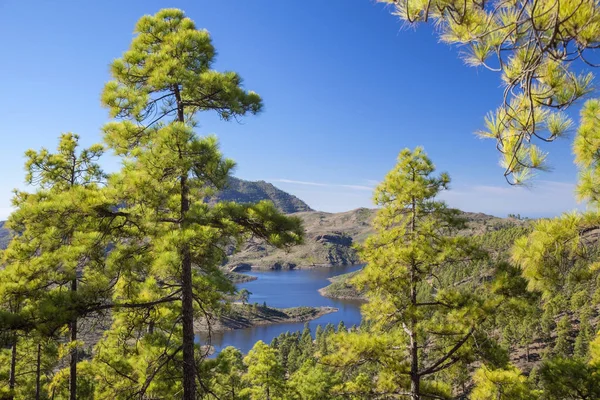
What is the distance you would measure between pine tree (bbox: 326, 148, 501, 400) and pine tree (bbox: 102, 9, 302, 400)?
10.8ft

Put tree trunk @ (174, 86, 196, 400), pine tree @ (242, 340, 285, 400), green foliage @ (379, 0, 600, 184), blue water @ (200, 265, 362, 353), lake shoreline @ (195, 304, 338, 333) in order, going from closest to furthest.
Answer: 1. green foliage @ (379, 0, 600, 184)
2. tree trunk @ (174, 86, 196, 400)
3. pine tree @ (242, 340, 285, 400)
4. blue water @ (200, 265, 362, 353)
5. lake shoreline @ (195, 304, 338, 333)

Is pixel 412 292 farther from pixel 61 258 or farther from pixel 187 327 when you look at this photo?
pixel 61 258

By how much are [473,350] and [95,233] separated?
8573 mm

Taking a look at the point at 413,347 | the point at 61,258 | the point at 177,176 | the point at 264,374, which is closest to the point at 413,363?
the point at 413,347

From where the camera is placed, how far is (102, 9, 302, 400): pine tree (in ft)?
19.4

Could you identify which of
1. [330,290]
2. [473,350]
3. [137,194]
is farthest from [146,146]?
[330,290]

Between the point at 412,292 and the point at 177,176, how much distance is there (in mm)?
6282

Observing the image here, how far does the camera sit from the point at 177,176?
6148mm

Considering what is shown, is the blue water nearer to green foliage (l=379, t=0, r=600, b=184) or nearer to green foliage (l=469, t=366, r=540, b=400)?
green foliage (l=469, t=366, r=540, b=400)

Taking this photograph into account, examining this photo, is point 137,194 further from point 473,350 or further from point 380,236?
point 473,350

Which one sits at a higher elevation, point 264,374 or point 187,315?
point 187,315

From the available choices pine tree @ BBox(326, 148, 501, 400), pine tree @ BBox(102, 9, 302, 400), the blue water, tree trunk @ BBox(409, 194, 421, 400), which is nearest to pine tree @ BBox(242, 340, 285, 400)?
pine tree @ BBox(326, 148, 501, 400)

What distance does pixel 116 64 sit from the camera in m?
6.76

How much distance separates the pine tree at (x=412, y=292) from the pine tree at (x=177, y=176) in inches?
130
